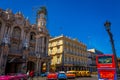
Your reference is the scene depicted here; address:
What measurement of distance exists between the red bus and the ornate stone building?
73.2 feet

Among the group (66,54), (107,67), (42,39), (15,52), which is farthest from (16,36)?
(107,67)

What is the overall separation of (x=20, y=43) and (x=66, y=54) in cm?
1931

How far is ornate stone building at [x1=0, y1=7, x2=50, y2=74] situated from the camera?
34000mm

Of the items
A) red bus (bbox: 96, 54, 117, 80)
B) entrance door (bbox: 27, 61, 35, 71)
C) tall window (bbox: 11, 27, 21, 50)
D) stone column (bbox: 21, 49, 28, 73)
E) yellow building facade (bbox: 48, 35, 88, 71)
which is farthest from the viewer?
yellow building facade (bbox: 48, 35, 88, 71)

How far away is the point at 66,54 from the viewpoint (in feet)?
172

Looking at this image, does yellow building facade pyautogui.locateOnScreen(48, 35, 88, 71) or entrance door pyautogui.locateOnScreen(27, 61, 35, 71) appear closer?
entrance door pyautogui.locateOnScreen(27, 61, 35, 71)

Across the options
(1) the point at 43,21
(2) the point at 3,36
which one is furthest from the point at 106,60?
(1) the point at 43,21

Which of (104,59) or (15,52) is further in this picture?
(15,52)

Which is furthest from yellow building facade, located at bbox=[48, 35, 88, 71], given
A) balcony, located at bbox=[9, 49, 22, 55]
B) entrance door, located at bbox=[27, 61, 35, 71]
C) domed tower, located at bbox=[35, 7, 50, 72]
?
balcony, located at bbox=[9, 49, 22, 55]

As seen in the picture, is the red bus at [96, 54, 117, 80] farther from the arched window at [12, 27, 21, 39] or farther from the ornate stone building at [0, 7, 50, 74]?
the arched window at [12, 27, 21, 39]

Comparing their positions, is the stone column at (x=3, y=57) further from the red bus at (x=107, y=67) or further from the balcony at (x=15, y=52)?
the red bus at (x=107, y=67)

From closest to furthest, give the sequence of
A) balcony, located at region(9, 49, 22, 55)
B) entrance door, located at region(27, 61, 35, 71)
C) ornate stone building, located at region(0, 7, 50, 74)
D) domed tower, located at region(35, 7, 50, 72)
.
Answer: ornate stone building, located at region(0, 7, 50, 74), balcony, located at region(9, 49, 22, 55), entrance door, located at region(27, 61, 35, 71), domed tower, located at region(35, 7, 50, 72)

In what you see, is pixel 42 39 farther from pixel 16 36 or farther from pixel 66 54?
pixel 66 54

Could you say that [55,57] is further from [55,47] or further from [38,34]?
[38,34]
